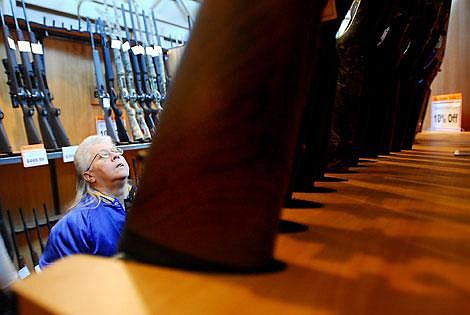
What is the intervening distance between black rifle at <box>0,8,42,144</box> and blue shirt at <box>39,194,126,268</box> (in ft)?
1.63

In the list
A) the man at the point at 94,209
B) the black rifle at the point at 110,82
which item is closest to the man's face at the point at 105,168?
the man at the point at 94,209

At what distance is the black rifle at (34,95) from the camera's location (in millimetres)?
1676

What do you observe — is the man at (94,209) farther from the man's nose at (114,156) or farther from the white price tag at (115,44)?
the white price tag at (115,44)

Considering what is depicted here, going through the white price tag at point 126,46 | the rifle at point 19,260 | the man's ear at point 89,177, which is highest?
the white price tag at point 126,46

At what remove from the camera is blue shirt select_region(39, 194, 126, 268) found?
4.07ft

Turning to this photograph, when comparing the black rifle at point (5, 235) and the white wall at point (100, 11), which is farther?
the white wall at point (100, 11)

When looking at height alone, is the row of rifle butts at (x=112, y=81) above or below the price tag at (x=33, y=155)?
above

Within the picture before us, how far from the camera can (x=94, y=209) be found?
1.38 meters

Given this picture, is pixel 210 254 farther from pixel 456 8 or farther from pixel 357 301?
pixel 456 8

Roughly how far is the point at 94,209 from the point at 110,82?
99 centimetres

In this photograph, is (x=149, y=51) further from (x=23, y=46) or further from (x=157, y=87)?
(x=23, y=46)

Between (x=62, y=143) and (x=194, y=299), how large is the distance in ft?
5.72

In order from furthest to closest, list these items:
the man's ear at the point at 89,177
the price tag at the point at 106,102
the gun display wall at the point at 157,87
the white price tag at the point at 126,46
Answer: the white price tag at the point at 126,46 → the price tag at the point at 106,102 → the man's ear at the point at 89,177 → the gun display wall at the point at 157,87

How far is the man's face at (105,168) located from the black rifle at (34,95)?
0.25 meters
